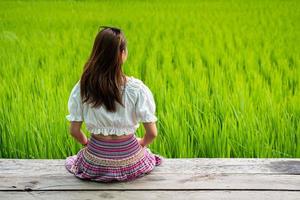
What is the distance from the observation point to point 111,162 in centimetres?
143

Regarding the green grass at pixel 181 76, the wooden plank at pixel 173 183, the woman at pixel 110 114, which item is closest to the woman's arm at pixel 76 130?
the woman at pixel 110 114

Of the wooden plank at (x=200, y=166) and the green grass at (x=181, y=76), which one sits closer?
the wooden plank at (x=200, y=166)

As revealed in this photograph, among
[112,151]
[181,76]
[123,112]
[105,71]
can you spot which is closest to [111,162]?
[112,151]

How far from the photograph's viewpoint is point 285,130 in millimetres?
2010

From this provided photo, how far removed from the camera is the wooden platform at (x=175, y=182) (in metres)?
1.33

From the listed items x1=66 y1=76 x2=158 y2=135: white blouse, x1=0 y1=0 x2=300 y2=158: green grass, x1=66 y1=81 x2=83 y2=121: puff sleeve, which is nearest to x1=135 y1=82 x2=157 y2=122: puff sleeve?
x1=66 y1=76 x2=158 y2=135: white blouse

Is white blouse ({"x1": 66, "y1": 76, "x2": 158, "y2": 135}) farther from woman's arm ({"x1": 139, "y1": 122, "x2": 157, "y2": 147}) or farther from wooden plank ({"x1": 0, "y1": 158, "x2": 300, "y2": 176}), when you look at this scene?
wooden plank ({"x1": 0, "y1": 158, "x2": 300, "y2": 176})

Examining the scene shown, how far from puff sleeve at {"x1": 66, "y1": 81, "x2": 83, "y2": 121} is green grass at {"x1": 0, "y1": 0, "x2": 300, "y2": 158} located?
0.49 meters

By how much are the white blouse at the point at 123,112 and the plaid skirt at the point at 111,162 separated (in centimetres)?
3

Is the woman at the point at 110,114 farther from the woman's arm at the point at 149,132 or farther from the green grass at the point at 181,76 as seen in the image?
the green grass at the point at 181,76

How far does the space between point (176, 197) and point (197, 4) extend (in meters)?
5.53

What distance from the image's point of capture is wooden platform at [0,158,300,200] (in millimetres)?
1326

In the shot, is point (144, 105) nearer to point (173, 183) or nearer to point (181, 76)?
point (173, 183)

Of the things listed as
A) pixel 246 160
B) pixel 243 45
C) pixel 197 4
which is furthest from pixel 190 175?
pixel 197 4
